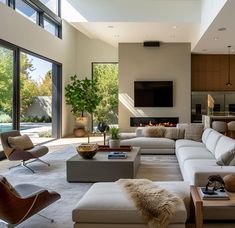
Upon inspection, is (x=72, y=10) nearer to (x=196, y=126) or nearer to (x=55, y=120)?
(x=55, y=120)

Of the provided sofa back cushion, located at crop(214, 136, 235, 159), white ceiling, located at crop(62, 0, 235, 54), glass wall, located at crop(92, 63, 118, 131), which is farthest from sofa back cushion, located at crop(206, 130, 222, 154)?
glass wall, located at crop(92, 63, 118, 131)

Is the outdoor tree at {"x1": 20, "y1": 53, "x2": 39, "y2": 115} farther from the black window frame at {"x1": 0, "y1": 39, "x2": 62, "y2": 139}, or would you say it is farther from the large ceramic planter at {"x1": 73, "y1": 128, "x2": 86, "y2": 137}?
the large ceramic planter at {"x1": 73, "y1": 128, "x2": 86, "y2": 137}

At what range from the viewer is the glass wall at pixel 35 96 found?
8258mm

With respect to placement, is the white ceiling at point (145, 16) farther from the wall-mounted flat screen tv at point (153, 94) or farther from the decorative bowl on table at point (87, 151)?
the decorative bowl on table at point (87, 151)

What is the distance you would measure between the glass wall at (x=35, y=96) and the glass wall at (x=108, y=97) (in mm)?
2566

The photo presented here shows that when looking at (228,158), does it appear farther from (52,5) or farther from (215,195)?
(52,5)

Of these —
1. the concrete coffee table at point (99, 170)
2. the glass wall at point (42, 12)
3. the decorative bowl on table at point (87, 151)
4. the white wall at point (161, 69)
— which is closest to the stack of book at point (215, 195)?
the concrete coffee table at point (99, 170)

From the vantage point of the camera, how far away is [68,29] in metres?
11.5

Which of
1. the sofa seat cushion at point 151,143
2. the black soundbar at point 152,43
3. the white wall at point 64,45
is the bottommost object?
the sofa seat cushion at point 151,143

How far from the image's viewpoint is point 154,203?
266 centimetres

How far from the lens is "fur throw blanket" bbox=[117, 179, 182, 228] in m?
2.57

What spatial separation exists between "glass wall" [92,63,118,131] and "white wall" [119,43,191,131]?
3.31 feet

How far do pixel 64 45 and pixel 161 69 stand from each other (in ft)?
11.5

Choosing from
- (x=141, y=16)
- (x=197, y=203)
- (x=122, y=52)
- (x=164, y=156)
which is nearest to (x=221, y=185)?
(x=197, y=203)
